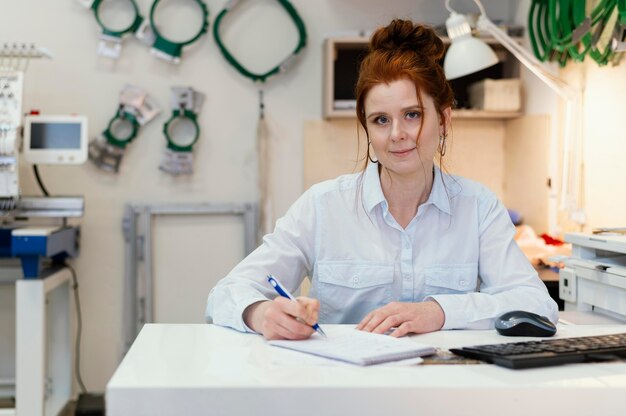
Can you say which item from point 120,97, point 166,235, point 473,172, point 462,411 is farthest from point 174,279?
point 462,411

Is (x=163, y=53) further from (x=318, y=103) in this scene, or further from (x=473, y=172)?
(x=473, y=172)

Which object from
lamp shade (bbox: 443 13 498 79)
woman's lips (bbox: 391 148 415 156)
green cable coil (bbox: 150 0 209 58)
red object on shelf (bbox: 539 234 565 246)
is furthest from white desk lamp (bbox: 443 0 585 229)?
green cable coil (bbox: 150 0 209 58)

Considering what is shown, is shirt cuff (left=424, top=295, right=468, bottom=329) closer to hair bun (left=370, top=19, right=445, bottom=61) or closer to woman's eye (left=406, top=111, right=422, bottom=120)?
woman's eye (left=406, top=111, right=422, bottom=120)

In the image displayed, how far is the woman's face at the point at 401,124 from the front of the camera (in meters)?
→ 1.53

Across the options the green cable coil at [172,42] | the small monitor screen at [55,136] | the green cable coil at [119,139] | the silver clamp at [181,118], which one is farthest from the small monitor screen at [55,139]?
the green cable coil at [172,42]

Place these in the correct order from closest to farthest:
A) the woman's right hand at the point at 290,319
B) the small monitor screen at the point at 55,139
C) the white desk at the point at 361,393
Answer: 1. the white desk at the point at 361,393
2. the woman's right hand at the point at 290,319
3. the small monitor screen at the point at 55,139

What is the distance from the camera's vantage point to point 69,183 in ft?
10.8

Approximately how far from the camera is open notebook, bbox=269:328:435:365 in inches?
39.4

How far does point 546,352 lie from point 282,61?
250cm

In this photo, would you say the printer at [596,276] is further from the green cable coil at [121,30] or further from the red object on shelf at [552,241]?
the green cable coil at [121,30]

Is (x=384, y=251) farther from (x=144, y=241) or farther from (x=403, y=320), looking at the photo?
(x=144, y=241)

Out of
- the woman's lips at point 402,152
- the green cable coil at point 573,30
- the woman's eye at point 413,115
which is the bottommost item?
the woman's lips at point 402,152

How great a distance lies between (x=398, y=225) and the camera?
1618mm

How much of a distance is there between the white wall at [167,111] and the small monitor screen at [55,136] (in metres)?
0.44
